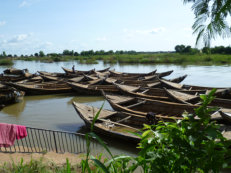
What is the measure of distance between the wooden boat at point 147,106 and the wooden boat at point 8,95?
652 cm

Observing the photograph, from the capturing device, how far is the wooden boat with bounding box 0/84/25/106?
38.3 ft

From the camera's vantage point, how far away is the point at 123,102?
9055 mm

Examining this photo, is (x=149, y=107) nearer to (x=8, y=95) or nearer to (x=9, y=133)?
(x=9, y=133)

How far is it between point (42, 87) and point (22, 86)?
4.95 ft

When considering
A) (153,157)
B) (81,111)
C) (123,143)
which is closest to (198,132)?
(153,157)

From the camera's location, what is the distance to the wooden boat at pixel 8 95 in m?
11.7

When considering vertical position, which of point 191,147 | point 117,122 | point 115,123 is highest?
point 191,147

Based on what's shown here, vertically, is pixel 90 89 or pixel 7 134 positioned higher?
pixel 90 89

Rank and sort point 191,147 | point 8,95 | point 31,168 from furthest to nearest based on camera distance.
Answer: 1. point 8,95
2. point 31,168
3. point 191,147

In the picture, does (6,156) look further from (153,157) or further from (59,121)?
(153,157)

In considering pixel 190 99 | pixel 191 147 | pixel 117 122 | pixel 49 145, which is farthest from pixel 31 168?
pixel 190 99

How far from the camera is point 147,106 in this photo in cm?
872

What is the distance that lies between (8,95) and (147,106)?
8.75 metres

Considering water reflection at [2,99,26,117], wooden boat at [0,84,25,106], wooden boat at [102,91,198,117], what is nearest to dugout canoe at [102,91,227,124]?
wooden boat at [102,91,198,117]
